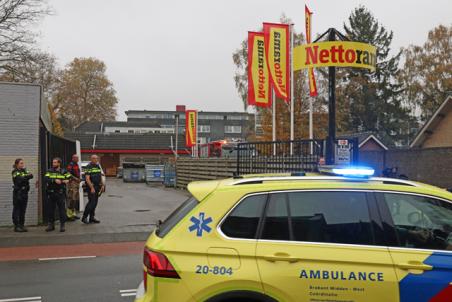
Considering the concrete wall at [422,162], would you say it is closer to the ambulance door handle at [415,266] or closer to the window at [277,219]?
the ambulance door handle at [415,266]

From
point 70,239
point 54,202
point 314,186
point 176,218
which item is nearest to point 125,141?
point 54,202

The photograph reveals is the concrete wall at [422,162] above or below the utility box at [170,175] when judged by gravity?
above

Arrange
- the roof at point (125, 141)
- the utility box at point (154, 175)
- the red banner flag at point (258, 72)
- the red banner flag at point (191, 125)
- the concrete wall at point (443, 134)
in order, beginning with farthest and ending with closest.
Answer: the roof at point (125, 141) < the utility box at point (154, 175) < the red banner flag at point (191, 125) < the concrete wall at point (443, 134) < the red banner flag at point (258, 72)

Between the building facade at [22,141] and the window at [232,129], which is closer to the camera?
the building facade at [22,141]

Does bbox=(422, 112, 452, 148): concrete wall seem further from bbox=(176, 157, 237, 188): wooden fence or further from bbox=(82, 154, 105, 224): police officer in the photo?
bbox=(82, 154, 105, 224): police officer

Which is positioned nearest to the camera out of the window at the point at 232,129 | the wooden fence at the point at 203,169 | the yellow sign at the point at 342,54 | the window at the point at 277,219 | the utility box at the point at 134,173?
the window at the point at 277,219

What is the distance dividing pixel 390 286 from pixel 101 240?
8.49 meters

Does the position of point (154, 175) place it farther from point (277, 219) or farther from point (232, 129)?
point (232, 129)

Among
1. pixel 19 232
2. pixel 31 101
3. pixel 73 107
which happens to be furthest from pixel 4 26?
pixel 73 107

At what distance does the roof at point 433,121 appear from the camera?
27.8m

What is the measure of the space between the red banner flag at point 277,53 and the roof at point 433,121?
11953 mm

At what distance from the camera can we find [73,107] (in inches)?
3100

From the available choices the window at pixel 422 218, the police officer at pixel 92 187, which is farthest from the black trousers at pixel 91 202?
the window at pixel 422 218

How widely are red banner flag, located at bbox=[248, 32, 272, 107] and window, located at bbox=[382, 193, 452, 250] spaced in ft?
56.6
